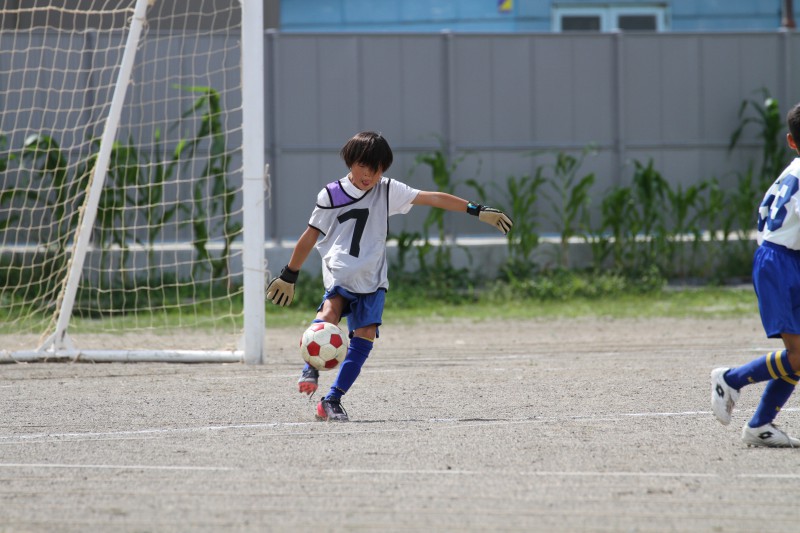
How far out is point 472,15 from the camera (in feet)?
56.3

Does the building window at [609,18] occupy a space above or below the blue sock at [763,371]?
above

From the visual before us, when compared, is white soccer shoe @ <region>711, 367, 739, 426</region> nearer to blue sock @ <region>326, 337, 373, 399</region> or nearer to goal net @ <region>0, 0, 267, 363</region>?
blue sock @ <region>326, 337, 373, 399</region>

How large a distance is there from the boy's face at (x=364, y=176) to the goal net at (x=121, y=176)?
175 inches

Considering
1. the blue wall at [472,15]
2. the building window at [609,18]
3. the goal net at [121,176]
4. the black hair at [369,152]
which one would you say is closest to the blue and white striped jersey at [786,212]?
the black hair at [369,152]

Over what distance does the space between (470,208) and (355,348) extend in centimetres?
97

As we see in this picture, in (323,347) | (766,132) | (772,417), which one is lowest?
(772,417)

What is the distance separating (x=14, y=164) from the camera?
489 inches

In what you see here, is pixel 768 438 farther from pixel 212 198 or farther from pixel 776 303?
pixel 212 198

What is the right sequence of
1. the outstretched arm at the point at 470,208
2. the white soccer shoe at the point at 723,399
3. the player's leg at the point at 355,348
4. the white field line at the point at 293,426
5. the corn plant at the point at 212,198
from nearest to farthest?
the white soccer shoe at the point at 723,399 < the white field line at the point at 293,426 < the player's leg at the point at 355,348 < the outstretched arm at the point at 470,208 < the corn plant at the point at 212,198

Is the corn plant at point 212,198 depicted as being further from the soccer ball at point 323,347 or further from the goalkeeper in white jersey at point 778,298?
the goalkeeper in white jersey at point 778,298

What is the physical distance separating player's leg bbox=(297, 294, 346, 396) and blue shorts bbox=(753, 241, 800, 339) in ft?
7.09

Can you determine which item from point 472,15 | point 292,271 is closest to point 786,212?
point 292,271

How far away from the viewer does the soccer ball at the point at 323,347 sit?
5.65 metres

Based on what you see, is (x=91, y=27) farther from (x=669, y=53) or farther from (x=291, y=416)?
(x=291, y=416)
